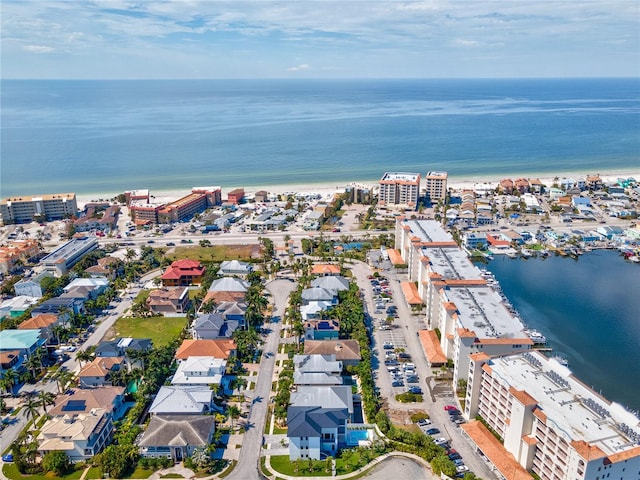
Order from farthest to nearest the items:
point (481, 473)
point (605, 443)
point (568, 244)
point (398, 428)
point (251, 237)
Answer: point (251, 237) → point (568, 244) → point (398, 428) → point (481, 473) → point (605, 443)

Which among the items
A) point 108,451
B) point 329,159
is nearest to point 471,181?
point 329,159

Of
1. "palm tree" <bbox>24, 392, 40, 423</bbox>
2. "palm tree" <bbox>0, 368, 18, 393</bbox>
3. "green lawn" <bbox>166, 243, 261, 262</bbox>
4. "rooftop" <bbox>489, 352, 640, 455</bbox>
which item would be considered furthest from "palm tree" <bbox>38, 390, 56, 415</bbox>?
"rooftop" <bbox>489, 352, 640, 455</bbox>

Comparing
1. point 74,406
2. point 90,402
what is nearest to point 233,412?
point 90,402

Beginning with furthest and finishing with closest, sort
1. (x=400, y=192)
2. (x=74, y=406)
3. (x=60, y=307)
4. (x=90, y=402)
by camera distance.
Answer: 1. (x=400, y=192)
2. (x=60, y=307)
3. (x=90, y=402)
4. (x=74, y=406)

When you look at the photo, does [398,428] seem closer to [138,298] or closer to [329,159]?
[138,298]

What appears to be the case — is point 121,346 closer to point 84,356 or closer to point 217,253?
point 84,356

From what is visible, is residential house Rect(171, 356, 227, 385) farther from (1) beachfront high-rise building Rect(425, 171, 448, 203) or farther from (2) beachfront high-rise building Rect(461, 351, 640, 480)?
(1) beachfront high-rise building Rect(425, 171, 448, 203)

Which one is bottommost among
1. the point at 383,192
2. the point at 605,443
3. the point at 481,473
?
the point at 481,473
